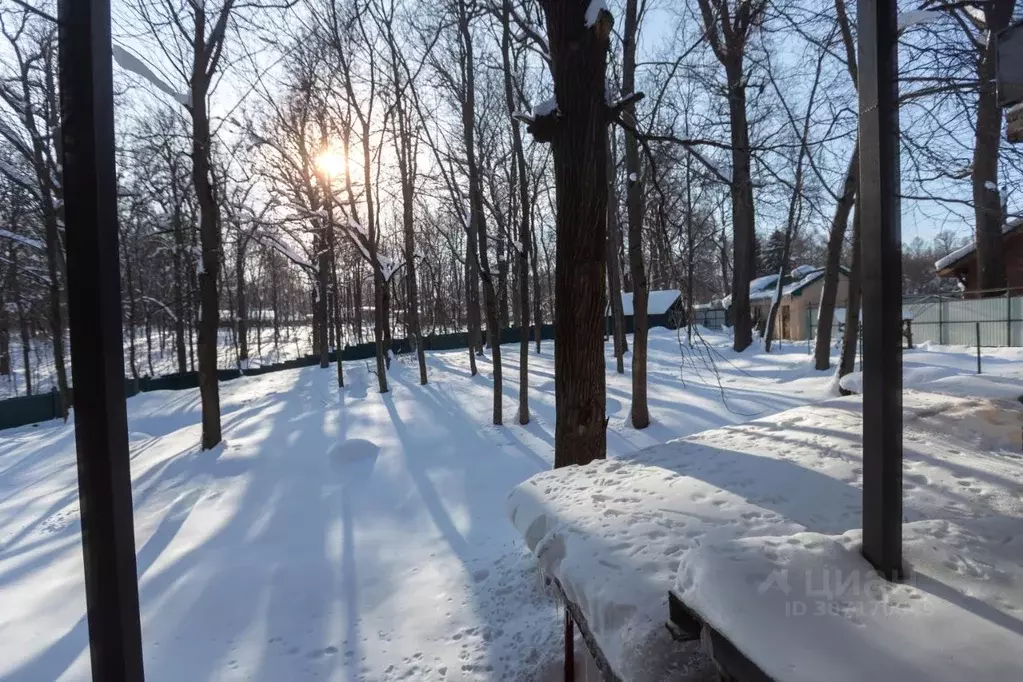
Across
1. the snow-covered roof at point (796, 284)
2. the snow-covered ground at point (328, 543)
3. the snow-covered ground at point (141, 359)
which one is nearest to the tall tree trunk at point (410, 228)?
the snow-covered ground at point (328, 543)

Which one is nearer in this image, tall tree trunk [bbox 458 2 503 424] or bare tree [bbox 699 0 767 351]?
bare tree [bbox 699 0 767 351]

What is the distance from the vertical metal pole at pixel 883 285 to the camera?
157cm

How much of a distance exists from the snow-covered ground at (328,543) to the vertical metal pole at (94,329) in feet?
7.33

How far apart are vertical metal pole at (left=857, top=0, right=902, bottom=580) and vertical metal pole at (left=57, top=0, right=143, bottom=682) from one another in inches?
86.6

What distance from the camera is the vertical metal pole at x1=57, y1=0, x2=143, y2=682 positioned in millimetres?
1551

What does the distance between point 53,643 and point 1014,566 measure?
558cm

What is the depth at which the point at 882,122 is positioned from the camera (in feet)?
5.23

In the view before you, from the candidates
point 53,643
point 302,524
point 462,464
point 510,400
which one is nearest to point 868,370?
point 53,643

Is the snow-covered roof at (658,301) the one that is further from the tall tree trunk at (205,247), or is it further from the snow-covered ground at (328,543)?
the tall tree trunk at (205,247)

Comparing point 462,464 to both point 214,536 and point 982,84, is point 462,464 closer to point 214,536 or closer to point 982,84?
point 214,536

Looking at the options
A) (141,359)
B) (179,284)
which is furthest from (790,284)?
(141,359)

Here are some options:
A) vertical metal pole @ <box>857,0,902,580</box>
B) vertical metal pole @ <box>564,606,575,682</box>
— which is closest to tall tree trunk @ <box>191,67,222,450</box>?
vertical metal pole @ <box>564,606,575,682</box>

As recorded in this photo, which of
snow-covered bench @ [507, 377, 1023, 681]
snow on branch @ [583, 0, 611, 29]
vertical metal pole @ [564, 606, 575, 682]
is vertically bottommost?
vertical metal pole @ [564, 606, 575, 682]

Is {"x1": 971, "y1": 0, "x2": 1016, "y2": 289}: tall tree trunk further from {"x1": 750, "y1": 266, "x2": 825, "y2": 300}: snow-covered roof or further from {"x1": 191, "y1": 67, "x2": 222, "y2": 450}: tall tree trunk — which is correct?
{"x1": 750, "y1": 266, "x2": 825, "y2": 300}: snow-covered roof
